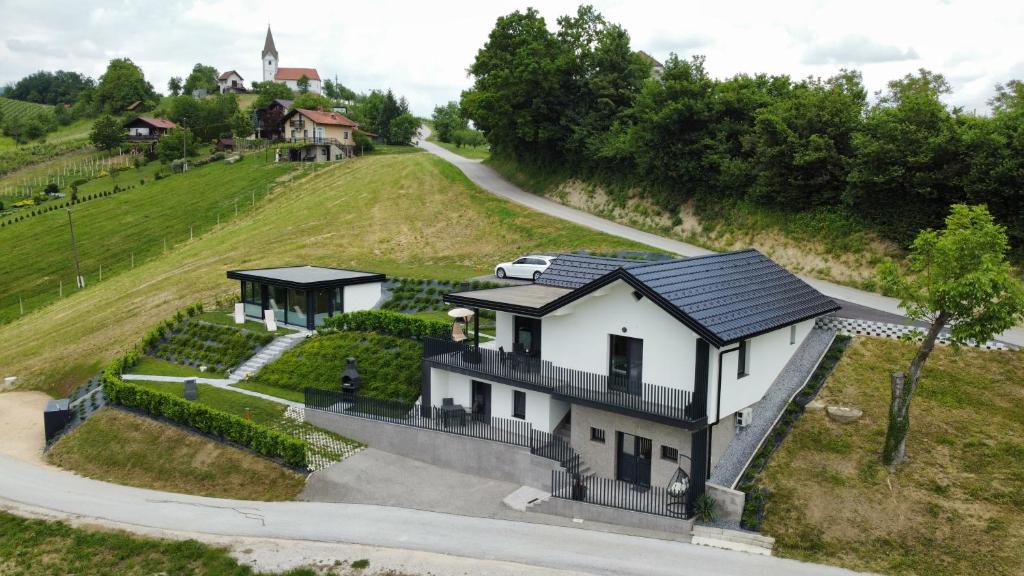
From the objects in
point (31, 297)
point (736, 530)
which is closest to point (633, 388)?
point (736, 530)

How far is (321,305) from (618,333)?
17.9 metres

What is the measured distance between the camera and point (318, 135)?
96.2 metres

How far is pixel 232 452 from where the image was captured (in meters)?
26.1

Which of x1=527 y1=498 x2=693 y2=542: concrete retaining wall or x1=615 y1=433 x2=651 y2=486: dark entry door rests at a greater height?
x1=615 y1=433 x2=651 y2=486: dark entry door

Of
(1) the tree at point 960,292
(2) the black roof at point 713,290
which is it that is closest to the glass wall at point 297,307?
(2) the black roof at point 713,290

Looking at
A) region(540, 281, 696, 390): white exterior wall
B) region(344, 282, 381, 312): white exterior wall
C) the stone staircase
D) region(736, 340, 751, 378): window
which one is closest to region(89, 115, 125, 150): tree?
region(344, 282, 381, 312): white exterior wall

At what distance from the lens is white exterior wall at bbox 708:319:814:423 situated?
2055 centimetres

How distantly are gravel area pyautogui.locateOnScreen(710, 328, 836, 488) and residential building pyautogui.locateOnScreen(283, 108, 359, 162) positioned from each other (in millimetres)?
72445

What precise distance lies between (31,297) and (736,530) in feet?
190

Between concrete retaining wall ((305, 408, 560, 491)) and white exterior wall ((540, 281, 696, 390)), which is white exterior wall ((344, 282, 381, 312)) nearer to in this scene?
concrete retaining wall ((305, 408, 560, 491))

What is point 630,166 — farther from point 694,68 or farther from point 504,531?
point 504,531

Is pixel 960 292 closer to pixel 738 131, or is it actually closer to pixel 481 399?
pixel 481 399

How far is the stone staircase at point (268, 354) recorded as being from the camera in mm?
32469

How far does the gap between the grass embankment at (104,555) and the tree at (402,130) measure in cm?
8959
